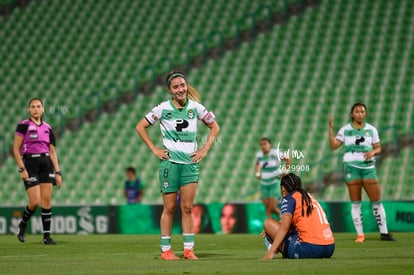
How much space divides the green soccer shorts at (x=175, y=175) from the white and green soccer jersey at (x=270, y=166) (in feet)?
29.1

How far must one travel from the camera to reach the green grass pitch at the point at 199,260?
360 inches

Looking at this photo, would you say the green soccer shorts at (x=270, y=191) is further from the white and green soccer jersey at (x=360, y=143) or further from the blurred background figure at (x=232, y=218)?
the white and green soccer jersey at (x=360, y=143)

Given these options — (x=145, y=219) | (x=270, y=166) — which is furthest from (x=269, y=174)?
(x=145, y=219)

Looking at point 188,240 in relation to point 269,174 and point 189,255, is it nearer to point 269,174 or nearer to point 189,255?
point 189,255

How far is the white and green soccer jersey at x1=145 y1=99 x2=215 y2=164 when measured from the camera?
1078 cm

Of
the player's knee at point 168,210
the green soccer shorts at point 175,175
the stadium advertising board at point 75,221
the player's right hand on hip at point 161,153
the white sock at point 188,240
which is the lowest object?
the stadium advertising board at point 75,221

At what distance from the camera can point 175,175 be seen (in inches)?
424

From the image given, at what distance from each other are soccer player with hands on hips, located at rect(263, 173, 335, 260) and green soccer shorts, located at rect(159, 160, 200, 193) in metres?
1.14

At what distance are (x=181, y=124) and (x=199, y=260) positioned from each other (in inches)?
62.7

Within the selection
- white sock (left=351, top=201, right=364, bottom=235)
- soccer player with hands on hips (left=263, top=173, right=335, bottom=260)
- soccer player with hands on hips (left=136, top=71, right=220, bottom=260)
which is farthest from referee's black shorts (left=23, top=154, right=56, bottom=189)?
soccer player with hands on hips (left=263, top=173, right=335, bottom=260)

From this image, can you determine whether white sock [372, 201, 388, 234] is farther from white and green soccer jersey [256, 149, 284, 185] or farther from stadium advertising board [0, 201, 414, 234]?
white and green soccer jersey [256, 149, 284, 185]

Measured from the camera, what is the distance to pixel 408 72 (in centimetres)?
2622

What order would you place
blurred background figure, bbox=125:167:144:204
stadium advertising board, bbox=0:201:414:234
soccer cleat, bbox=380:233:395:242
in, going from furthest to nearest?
blurred background figure, bbox=125:167:144:204, stadium advertising board, bbox=0:201:414:234, soccer cleat, bbox=380:233:395:242

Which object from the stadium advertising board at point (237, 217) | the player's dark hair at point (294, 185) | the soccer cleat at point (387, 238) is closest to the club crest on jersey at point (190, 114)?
the player's dark hair at point (294, 185)
